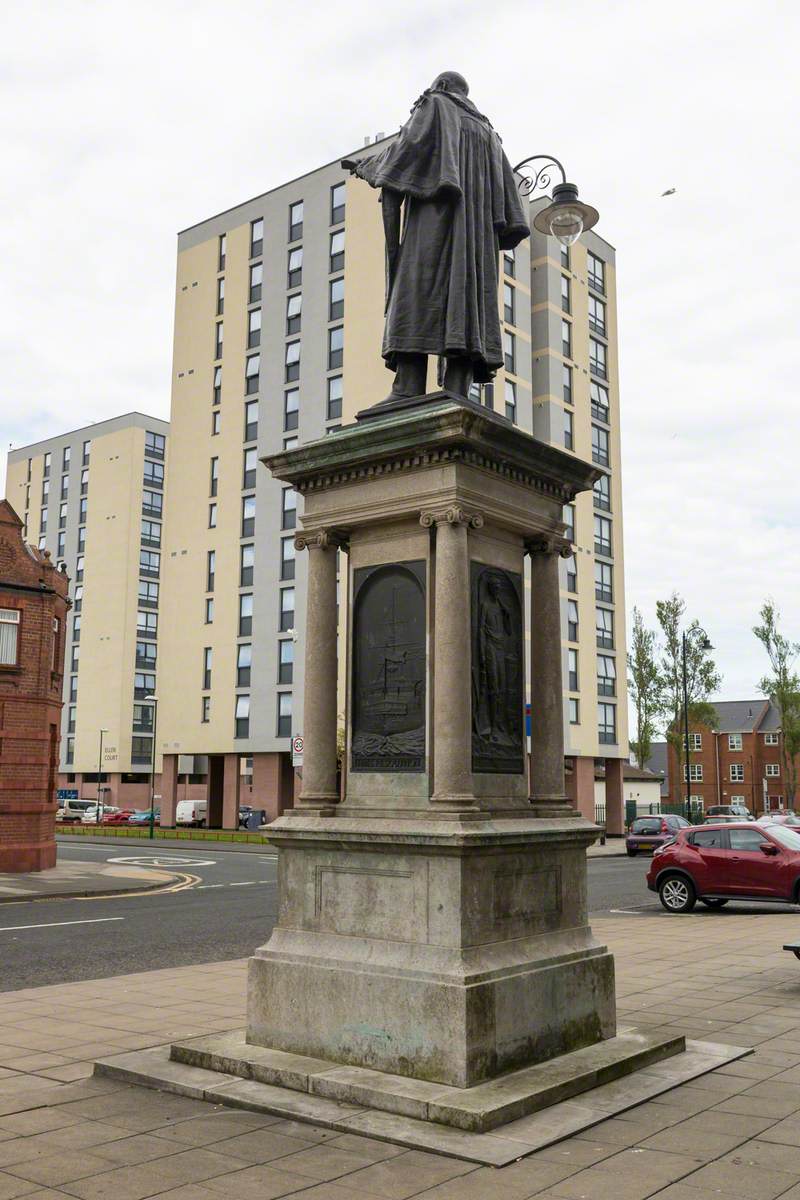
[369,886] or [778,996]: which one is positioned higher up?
[369,886]

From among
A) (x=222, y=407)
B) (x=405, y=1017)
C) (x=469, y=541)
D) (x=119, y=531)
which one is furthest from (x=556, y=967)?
(x=119, y=531)

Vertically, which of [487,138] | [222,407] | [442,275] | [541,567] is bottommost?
[541,567]

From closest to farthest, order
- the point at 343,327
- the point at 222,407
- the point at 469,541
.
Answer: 1. the point at 469,541
2. the point at 343,327
3. the point at 222,407

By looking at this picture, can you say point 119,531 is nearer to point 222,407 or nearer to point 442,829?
point 222,407

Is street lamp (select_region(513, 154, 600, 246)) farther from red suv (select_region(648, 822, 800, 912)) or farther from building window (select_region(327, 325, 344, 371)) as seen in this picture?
building window (select_region(327, 325, 344, 371))

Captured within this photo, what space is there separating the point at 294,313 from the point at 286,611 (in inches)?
590

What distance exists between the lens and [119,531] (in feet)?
288

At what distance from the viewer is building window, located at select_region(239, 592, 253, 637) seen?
5450cm

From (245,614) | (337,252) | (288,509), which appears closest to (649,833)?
(288,509)

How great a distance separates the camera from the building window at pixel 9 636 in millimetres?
26358

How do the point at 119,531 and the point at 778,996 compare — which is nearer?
the point at 778,996

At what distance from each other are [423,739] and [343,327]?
1816 inches

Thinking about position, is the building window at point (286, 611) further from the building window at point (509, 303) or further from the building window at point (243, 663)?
the building window at point (509, 303)

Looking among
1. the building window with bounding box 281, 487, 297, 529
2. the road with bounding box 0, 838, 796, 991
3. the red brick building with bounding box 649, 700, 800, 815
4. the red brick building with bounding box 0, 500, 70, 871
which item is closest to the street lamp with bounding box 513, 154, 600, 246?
the road with bounding box 0, 838, 796, 991
